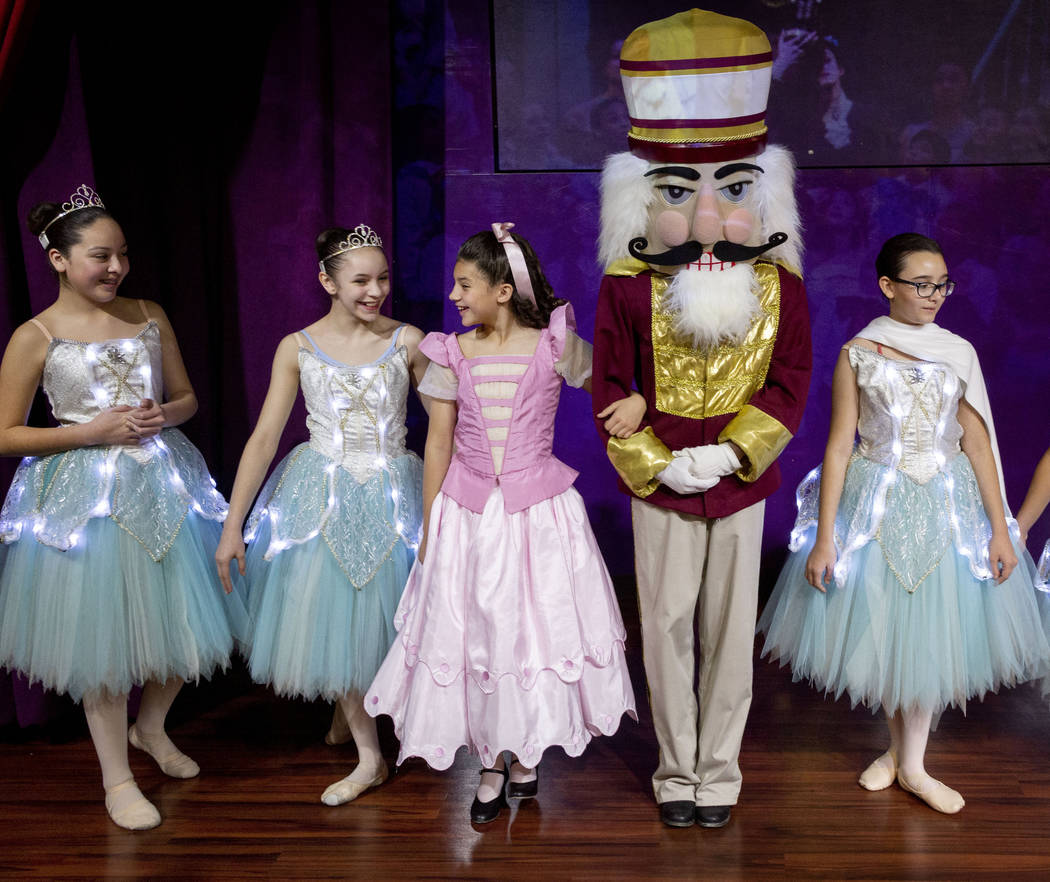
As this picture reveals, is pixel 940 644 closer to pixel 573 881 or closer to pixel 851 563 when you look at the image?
pixel 851 563

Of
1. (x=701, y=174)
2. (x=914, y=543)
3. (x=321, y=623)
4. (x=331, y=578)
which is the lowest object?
(x=321, y=623)

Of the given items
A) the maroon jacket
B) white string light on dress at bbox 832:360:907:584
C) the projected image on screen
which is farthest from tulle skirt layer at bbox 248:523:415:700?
the projected image on screen

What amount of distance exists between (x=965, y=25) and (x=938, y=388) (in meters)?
2.00

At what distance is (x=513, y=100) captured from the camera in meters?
3.94

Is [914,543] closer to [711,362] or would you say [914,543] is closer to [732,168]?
[711,362]

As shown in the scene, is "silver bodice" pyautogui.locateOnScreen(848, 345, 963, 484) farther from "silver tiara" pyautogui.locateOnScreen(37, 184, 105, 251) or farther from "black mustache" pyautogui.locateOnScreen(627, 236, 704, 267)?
"silver tiara" pyautogui.locateOnScreen(37, 184, 105, 251)

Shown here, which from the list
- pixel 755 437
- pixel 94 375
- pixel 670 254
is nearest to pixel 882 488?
pixel 755 437

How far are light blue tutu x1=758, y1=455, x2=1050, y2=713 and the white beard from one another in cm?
57

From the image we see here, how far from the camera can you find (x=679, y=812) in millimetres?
2471

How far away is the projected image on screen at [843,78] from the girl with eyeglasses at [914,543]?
4.99ft

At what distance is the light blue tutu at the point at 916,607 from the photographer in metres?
2.50

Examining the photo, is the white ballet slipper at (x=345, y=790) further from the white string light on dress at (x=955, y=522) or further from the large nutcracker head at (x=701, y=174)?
the white string light on dress at (x=955, y=522)

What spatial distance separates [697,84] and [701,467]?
811 mm

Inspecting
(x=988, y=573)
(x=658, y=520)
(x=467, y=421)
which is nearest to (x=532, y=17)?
(x=467, y=421)
